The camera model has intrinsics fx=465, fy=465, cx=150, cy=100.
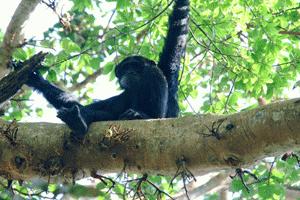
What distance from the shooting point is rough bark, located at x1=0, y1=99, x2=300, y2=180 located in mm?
3449

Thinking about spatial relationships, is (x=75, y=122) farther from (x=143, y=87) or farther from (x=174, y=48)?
(x=174, y=48)

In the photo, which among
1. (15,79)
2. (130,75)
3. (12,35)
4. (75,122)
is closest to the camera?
(75,122)

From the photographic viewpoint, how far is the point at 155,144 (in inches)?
155

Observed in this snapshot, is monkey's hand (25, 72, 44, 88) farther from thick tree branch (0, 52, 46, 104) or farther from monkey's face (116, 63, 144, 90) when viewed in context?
monkey's face (116, 63, 144, 90)

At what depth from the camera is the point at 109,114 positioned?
18.2 feet

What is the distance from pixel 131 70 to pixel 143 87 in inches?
23.9

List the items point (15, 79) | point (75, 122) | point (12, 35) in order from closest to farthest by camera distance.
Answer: point (75, 122)
point (15, 79)
point (12, 35)

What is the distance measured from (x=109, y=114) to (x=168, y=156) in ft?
5.93

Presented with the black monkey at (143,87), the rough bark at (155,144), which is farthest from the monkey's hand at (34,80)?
the rough bark at (155,144)

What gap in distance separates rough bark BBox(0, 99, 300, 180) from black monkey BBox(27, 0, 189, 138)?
0.71 m

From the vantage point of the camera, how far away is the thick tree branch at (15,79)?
449 centimetres

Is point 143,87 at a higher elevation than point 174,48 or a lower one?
lower

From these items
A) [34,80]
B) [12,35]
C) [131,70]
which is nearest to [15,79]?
[12,35]

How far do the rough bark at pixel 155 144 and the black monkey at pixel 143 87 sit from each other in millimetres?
712
